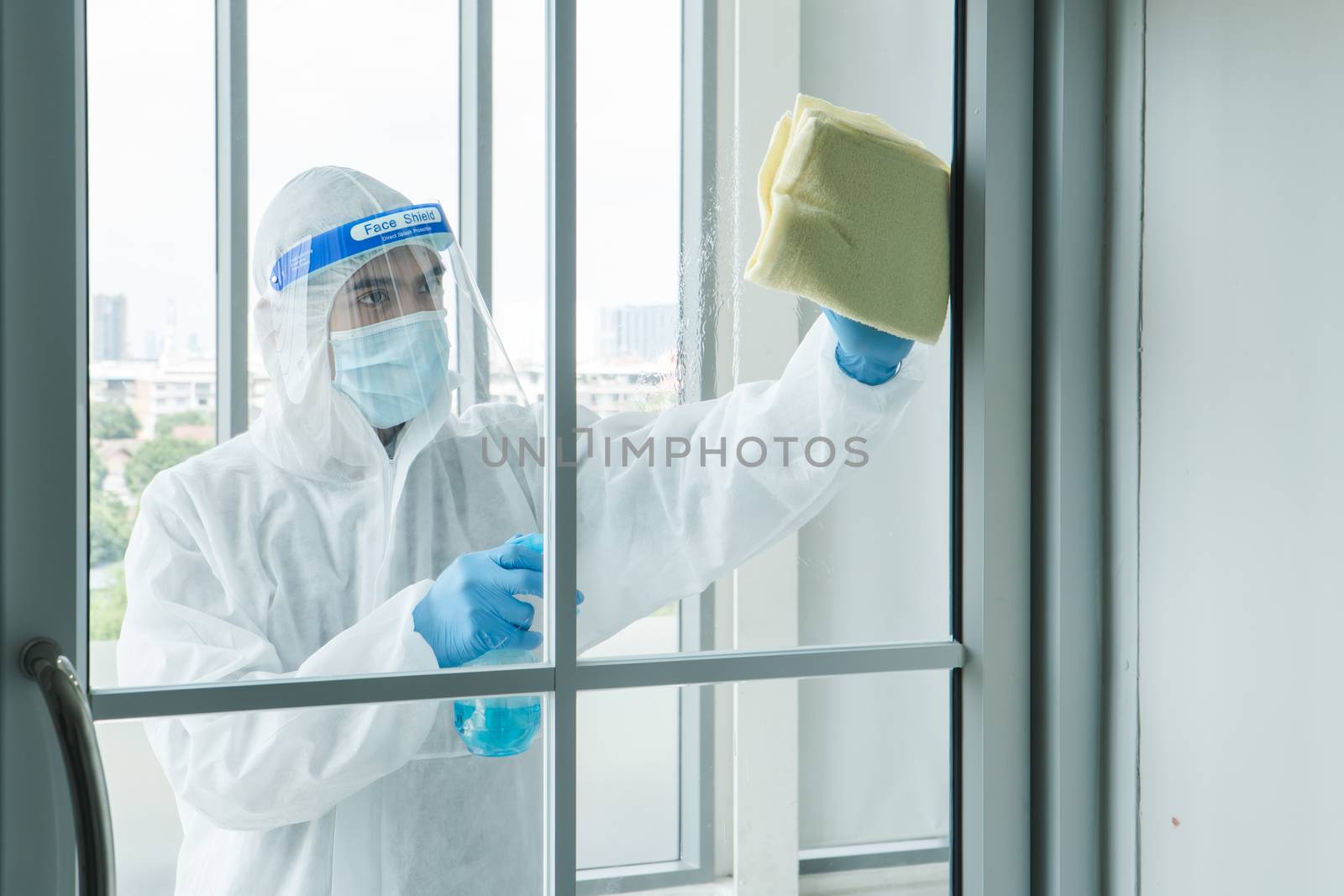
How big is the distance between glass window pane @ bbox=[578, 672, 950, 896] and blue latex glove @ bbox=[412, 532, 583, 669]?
0.08 m

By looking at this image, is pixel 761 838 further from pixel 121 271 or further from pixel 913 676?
pixel 121 271

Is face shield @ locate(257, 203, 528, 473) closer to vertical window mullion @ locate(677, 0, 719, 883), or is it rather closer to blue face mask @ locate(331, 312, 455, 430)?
blue face mask @ locate(331, 312, 455, 430)

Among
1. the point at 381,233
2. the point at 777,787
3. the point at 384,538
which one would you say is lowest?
the point at 777,787

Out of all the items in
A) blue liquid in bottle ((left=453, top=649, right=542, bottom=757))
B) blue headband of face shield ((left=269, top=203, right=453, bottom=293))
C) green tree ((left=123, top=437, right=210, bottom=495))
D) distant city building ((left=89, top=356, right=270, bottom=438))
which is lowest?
blue liquid in bottle ((left=453, top=649, right=542, bottom=757))

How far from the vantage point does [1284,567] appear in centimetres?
67

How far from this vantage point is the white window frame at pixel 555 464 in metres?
0.61

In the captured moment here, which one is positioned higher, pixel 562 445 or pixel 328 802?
pixel 562 445

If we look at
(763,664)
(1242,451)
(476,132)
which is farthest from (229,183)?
(1242,451)

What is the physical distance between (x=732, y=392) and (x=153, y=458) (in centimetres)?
45

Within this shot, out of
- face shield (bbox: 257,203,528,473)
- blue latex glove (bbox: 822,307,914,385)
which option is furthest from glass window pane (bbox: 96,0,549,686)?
blue latex glove (bbox: 822,307,914,385)

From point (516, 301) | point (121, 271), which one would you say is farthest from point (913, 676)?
point (121, 271)

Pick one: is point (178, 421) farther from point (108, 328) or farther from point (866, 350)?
point (866, 350)

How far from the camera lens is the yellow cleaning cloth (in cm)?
73

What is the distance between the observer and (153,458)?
693 millimetres
